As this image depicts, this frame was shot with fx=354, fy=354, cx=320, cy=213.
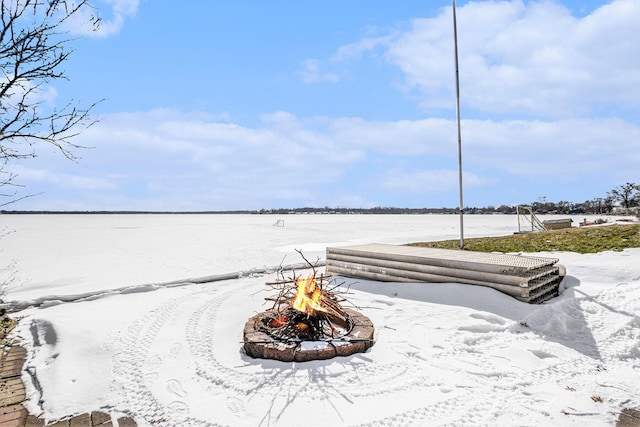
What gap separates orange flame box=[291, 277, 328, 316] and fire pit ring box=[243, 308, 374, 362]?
1.30 feet

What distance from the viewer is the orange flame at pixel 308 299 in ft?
14.3

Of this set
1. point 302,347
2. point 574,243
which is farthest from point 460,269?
point 574,243

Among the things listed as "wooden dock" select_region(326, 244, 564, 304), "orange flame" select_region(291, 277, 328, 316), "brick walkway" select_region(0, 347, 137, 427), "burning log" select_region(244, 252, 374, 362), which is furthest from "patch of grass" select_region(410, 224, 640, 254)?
"brick walkway" select_region(0, 347, 137, 427)

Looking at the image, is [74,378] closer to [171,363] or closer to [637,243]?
[171,363]

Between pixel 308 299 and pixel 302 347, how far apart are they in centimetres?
64

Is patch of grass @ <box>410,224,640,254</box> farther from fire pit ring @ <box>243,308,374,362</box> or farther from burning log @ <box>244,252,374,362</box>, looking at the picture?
fire pit ring @ <box>243,308,374,362</box>

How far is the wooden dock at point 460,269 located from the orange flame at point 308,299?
3005 millimetres

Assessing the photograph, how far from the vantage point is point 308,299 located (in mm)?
4410

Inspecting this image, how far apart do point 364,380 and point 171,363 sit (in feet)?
7.22

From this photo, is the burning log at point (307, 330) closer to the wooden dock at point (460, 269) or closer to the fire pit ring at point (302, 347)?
the fire pit ring at point (302, 347)

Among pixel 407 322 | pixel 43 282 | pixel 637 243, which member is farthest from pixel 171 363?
pixel 637 243

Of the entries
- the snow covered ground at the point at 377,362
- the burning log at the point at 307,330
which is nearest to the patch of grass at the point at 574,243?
the snow covered ground at the point at 377,362

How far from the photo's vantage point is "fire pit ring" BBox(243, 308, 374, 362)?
3844 mm

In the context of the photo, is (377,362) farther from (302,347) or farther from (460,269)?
(460,269)
